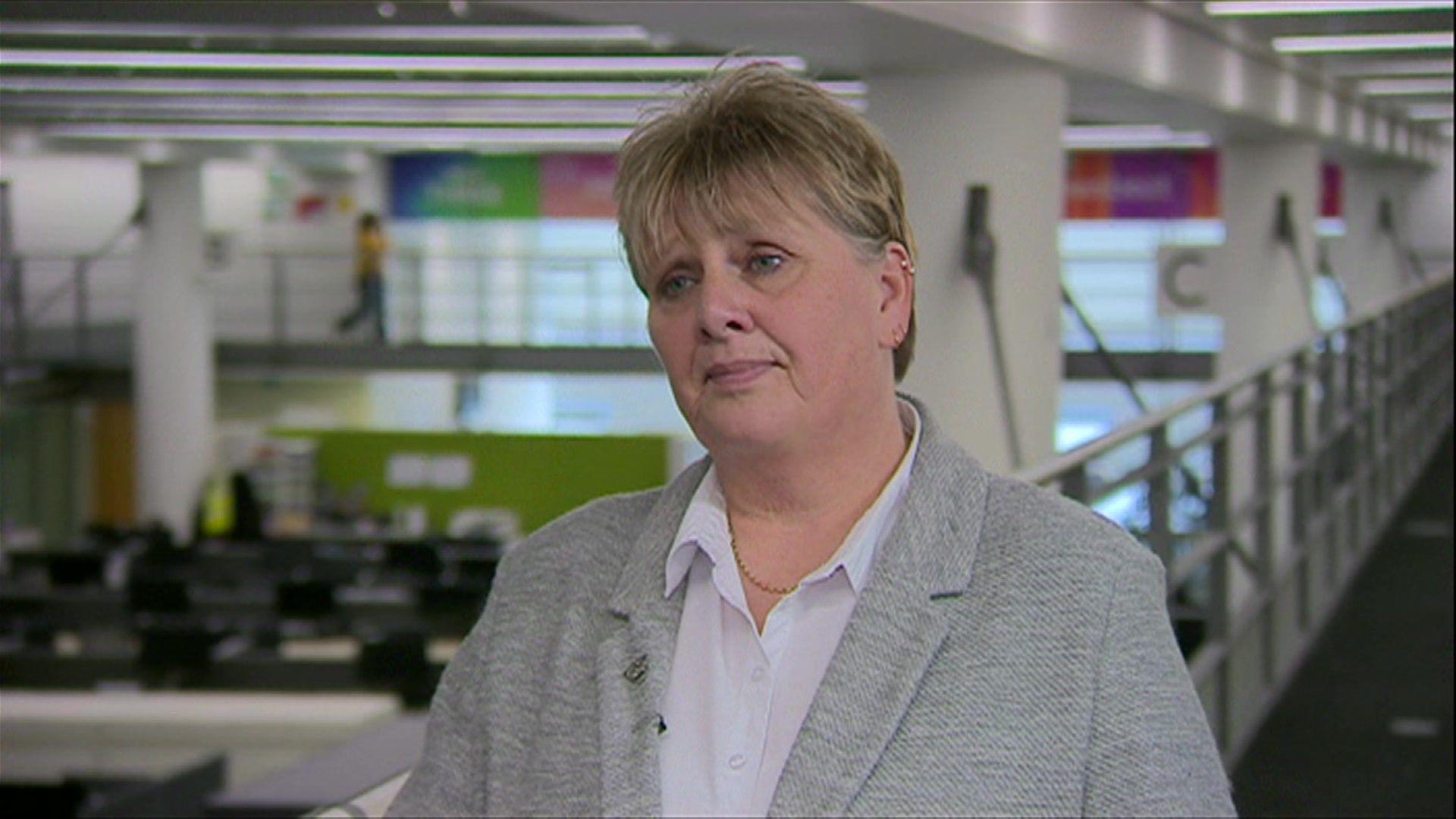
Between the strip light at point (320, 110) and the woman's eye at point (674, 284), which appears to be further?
the strip light at point (320, 110)

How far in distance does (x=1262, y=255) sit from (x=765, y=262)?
9.31 metres

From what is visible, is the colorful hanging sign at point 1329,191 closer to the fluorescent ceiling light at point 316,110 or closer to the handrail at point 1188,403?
the handrail at point 1188,403

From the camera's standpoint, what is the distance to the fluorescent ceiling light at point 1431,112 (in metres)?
5.86

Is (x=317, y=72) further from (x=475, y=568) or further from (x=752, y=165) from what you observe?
(x=752, y=165)

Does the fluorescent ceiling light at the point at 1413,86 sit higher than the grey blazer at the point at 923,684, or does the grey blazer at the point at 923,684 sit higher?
the fluorescent ceiling light at the point at 1413,86

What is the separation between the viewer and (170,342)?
16016 mm

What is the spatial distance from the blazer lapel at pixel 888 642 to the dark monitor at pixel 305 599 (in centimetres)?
947

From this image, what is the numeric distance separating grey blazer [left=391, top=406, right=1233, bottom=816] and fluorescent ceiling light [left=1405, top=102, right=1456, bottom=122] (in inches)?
187

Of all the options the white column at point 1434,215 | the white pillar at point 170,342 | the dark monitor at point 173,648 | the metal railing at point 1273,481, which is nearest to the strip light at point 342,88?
the dark monitor at point 173,648

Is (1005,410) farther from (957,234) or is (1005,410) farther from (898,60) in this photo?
(898,60)

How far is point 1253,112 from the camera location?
7.91m

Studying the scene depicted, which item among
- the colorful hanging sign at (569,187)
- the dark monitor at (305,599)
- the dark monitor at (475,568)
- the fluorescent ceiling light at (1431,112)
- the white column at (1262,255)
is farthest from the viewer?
the colorful hanging sign at (569,187)

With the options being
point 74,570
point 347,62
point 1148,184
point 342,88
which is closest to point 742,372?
point 347,62

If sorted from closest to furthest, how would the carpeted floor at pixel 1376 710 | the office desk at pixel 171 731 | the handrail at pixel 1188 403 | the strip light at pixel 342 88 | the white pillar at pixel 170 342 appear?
the handrail at pixel 1188 403 → the carpeted floor at pixel 1376 710 → the office desk at pixel 171 731 → the strip light at pixel 342 88 → the white pillar at pixel 170 342
